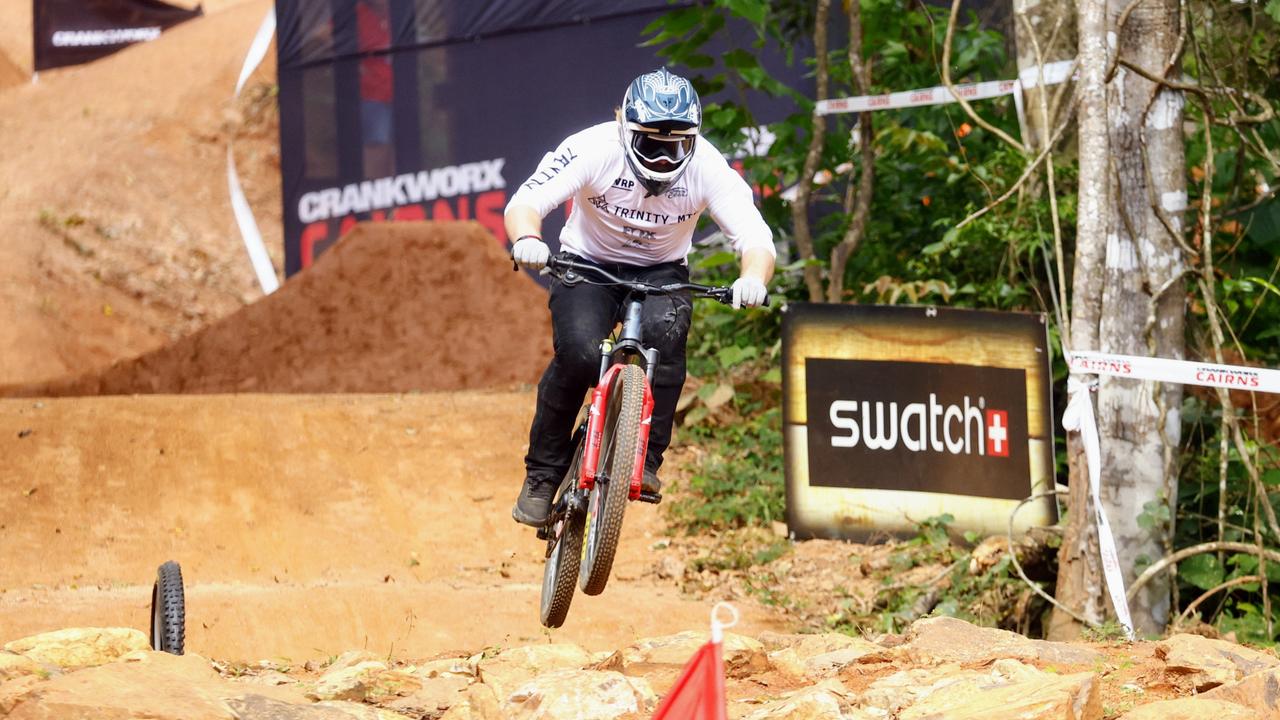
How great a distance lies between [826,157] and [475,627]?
5291mm

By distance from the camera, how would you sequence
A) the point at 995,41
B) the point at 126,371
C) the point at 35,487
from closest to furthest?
the point at 35,487 < the point at 995,41 < the point at 126,371

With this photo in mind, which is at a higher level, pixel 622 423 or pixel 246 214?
pixel 246 214

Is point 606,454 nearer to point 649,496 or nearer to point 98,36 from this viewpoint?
point 649,496

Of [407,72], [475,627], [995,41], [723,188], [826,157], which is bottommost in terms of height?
[475,627]

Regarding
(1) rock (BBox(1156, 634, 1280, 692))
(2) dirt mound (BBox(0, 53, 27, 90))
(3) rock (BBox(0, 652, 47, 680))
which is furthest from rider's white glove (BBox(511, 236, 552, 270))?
(2) dirt mound (BBox(0, 53, 27, 90))

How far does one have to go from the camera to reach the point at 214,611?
23.0 ft

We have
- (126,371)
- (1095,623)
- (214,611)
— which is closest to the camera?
(1095,623)

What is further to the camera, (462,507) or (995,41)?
(995,41)

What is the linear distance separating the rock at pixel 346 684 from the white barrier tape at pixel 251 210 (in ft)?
53.4

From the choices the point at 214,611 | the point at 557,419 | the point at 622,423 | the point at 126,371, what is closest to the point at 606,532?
the point at 622,423

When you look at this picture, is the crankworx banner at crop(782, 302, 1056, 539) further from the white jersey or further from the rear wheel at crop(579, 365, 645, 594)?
the rear wheel at crop(579, 365, 645, 594)

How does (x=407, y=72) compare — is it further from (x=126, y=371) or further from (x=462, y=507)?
(x=462, y=507)

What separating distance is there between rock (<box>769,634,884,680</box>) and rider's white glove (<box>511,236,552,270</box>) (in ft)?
5.27

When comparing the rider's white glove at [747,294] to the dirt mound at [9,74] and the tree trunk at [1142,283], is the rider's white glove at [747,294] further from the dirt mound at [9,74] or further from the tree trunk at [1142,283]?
the dirt mound at [9,74]
